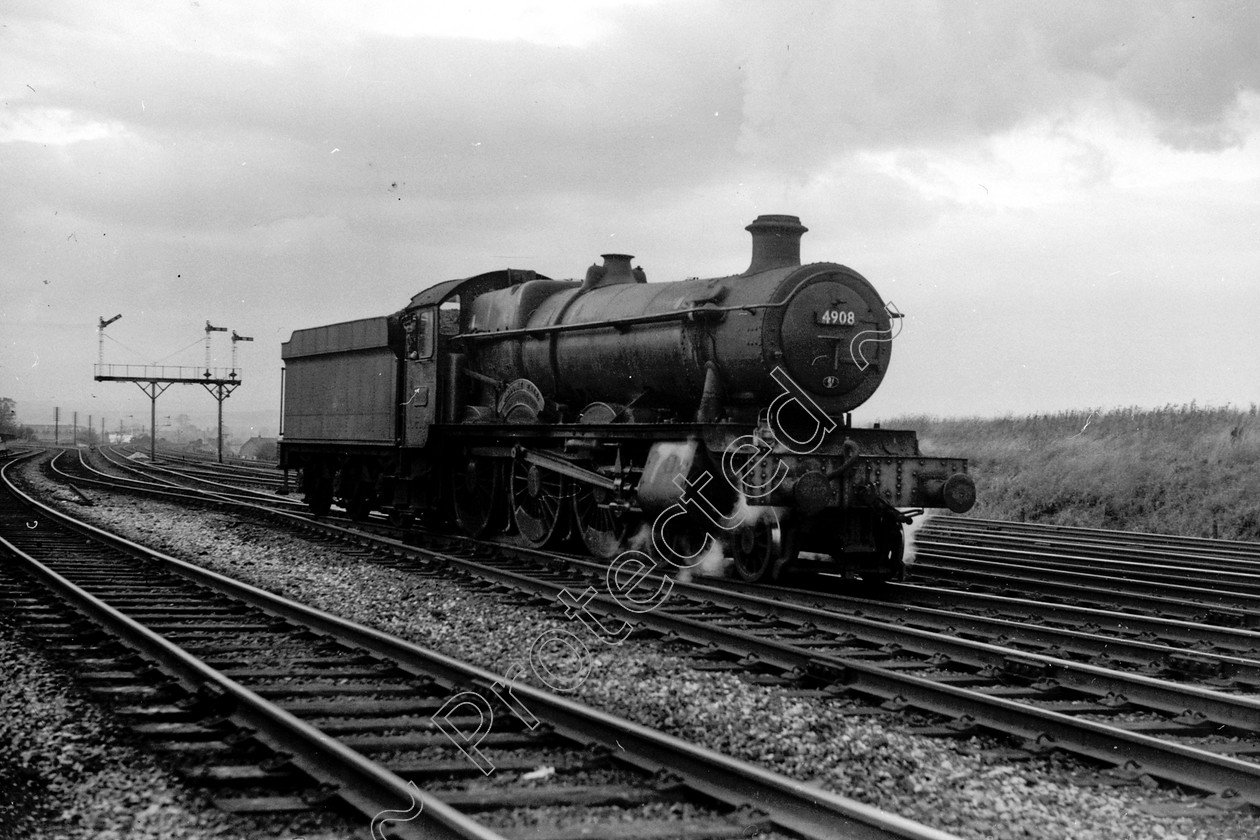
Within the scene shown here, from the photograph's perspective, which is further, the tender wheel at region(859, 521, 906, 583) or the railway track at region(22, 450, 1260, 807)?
the tender wheel at region(859, 521, 906, 583)

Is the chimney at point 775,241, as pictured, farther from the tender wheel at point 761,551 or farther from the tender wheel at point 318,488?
the tender wheel at point 318,488

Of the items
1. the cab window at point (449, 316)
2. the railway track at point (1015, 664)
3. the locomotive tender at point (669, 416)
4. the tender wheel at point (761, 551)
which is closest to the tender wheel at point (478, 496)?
the locomotive tender at point (669, 416)

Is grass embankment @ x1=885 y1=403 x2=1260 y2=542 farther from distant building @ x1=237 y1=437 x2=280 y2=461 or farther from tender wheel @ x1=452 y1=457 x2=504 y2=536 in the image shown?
distant building @ x1=237 y1=437 x2=280 y2=461

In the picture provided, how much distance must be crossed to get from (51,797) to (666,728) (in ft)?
Result: 8.99

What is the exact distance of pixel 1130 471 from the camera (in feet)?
66.8

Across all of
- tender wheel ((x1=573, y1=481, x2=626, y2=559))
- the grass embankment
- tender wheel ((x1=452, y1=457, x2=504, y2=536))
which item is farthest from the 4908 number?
the grass embankment

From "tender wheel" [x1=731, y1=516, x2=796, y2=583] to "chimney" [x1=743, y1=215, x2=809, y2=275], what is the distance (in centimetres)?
245

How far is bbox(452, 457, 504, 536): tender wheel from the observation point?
14.1 m

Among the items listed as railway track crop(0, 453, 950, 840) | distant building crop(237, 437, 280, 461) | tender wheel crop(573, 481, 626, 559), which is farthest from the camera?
distant building crop(237, 437, 280, 461)

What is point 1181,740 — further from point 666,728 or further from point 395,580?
point 395,580

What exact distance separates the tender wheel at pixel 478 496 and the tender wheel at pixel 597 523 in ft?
5.57

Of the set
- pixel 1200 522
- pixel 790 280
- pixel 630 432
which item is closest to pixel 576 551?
pixel 630 432

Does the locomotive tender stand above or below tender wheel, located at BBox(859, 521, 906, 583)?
above

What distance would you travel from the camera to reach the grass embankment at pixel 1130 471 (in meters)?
18.6
